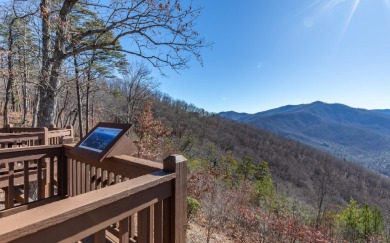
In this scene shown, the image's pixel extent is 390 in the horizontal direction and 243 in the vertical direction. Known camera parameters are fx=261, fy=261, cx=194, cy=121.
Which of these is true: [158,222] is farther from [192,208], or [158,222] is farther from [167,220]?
[192,208]

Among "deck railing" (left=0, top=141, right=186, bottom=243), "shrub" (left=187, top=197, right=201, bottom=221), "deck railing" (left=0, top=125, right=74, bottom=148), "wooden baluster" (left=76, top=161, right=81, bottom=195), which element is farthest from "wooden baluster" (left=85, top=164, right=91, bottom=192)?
"shrub" (left=187, top=197, right=201, bottom=221)

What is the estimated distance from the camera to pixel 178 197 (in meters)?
1.80

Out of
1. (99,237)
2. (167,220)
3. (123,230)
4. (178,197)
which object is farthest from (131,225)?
(99,237)

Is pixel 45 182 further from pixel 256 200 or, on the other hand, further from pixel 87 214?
pixel 256 200

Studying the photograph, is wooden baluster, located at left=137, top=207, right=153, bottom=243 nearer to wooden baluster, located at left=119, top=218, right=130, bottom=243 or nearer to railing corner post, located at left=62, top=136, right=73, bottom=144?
wooden baluster, located at left=119, top=218, right=130, bottom=243

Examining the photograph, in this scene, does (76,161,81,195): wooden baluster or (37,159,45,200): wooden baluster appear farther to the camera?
(37,159,45,200): wooden baluster

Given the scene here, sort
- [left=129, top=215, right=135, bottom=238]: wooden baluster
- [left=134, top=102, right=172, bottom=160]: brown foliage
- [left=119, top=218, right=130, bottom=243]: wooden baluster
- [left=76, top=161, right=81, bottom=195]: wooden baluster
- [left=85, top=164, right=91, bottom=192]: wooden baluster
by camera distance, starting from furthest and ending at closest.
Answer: [left=134, top=102, right=172, bottom=160]: brown foliage < [left=76, top=161, right=81, bottom=195]: wooden baluster < [left=85, top=164, right=91, bottom=192]: wooden baluster < [left=129, top=215, right=135, bottom=238]: wooden baluster < [left=119, top=218, right=130, bottom=243]: wooden baluster

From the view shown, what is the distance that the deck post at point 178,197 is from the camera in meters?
1.78

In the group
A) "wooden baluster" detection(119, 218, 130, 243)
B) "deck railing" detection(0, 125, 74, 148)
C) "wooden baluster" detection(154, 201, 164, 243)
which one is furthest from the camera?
"deck railing" detection(0, 125, 74, 148)

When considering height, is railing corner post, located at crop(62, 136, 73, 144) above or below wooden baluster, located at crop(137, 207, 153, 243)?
above

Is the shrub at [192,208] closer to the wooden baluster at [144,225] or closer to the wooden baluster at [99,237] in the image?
the wooden baluster at [144,225]

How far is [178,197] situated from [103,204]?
68 cm

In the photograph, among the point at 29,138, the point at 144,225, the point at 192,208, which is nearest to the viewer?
the point at 144,225

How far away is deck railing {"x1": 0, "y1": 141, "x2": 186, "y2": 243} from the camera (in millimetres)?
987
